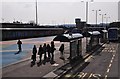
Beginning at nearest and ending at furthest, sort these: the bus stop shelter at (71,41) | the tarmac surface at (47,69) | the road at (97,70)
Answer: the tarmac surface at (47,69) → the road at (97,70) → the bus stop shelter at (71,41)

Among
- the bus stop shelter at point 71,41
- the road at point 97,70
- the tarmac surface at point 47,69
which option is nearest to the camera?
the tarmac surface at point 47,69

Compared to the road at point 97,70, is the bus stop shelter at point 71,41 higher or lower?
higher

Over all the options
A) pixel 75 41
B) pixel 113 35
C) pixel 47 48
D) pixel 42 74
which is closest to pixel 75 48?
pixel 75 41

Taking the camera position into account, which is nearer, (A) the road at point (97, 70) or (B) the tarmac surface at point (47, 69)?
(B) the tarmac surface at point (47, 69)

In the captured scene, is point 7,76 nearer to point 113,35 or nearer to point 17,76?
point 17,76

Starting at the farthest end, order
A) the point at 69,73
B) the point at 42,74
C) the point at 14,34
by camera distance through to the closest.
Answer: the point at 14,34 < the point at 69,73 < the point at 42,74

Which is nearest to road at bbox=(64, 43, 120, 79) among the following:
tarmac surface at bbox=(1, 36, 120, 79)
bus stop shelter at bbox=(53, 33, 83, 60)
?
tarmac surface at bbox=(1, 36, 120, 79)

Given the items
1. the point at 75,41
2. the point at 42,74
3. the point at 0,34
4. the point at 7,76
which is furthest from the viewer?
the point at 0,34

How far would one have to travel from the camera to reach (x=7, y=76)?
1805 centimetres

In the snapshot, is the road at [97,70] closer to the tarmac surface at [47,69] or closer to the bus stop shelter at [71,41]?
the tarmac surface at [47,69]

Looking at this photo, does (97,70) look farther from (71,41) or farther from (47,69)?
(71,41)

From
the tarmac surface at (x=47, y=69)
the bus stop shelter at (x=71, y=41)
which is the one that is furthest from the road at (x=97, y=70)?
the bus stop shelter at (x=71, y=41)

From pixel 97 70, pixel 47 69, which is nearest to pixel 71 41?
pixel 97 70

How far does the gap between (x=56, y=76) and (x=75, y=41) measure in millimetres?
11103
